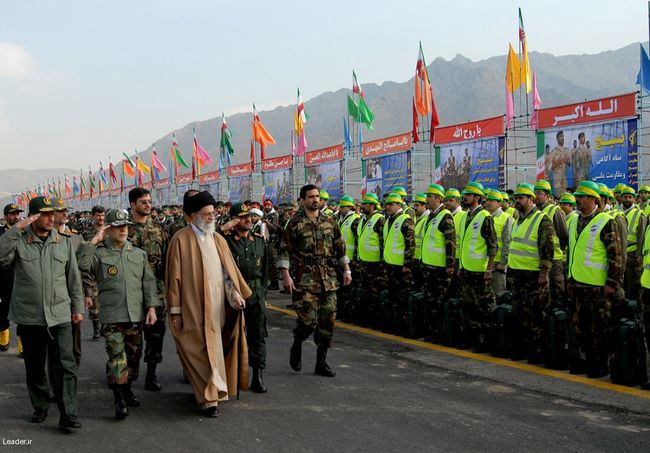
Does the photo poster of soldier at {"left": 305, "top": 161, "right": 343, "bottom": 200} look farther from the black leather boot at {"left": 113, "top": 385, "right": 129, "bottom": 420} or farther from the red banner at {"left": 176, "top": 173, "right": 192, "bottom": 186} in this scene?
the red banner at {"left": 176, "top": 173, "right": 192, "bottom": 186}

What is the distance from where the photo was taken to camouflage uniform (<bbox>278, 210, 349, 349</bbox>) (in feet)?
23.5

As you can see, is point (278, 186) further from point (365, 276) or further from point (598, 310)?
point (598, 310)

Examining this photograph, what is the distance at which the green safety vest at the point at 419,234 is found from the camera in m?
9.82

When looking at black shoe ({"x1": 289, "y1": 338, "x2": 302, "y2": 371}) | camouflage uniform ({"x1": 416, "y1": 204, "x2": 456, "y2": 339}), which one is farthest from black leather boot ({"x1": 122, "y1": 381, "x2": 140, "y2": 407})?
camouflage uniform ({"x1": 416, "y1": 204, "x2": 456, "y2": 339})

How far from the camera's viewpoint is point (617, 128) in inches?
616

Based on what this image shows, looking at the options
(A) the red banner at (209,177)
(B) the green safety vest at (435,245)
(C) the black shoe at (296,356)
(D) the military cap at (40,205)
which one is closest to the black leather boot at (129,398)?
(D) the military cap at (40,205)

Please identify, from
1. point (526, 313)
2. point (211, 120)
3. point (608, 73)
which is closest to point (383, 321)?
point (526, 313)

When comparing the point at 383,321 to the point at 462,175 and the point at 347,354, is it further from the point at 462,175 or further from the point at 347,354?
the point at 462,175

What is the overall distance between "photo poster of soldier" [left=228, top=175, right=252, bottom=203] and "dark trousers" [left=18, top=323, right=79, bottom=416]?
31.7m

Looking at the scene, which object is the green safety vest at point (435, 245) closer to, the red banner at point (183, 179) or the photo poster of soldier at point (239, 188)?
the photo poster of soldier at point (239, 188)

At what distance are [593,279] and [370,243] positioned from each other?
4.11 m

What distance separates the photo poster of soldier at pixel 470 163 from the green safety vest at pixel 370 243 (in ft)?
29.8

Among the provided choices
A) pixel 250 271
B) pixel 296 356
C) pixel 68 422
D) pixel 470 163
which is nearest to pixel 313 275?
pixel 250 271

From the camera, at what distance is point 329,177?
2888 cm
